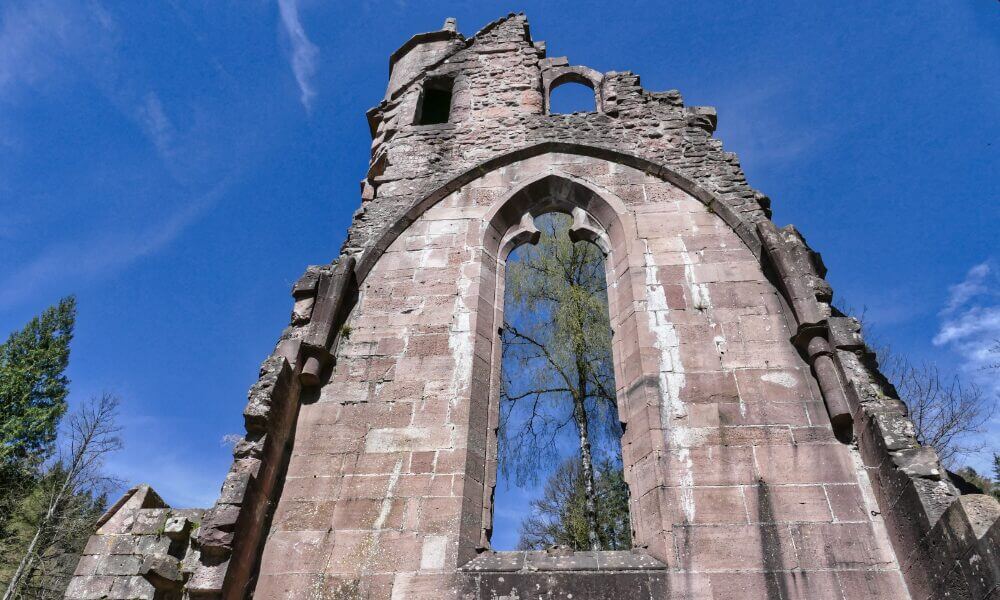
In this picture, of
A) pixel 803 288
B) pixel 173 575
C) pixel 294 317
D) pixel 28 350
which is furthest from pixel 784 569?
pixel 28 350

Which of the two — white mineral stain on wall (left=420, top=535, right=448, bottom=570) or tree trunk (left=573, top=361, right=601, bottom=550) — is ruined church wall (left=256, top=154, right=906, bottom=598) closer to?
white mineral stain on wall (left=420, top=535, right=448, bottom=570)

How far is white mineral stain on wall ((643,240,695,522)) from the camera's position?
198 inches

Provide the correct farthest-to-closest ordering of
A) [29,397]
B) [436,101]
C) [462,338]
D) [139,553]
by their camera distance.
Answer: [29,397]
[436,101]
[462,338]
[139,553]

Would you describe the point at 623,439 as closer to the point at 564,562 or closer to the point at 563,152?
the point at 564,562

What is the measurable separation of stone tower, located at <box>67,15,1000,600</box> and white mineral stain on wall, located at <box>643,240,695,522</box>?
0.02 meters

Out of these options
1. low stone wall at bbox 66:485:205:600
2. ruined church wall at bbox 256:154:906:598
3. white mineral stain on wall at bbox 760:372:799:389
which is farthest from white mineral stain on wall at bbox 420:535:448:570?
white mineral stain on wall at bbox 760:372:799:389

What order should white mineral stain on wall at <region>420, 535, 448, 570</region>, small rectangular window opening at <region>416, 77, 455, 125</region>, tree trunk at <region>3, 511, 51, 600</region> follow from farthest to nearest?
tree trunk at <region>3, 511, 51, 600</region>, small rectangular window opening at <region>416, 77, 455, 125</region>, white mineral stain on wall at <region>420, 535, 448, 570</region>

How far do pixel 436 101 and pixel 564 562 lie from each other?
8.29 metres

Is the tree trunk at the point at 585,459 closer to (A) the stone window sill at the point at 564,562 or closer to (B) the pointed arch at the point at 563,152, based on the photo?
(A) the stone window sill at the point at 564,562

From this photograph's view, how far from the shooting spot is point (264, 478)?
A: 515 centimetres

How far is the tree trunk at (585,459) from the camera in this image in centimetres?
910

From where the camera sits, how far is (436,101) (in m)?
10.8

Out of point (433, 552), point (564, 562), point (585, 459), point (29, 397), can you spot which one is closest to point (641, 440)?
point (564, 562)

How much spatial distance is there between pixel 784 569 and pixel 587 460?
18.4 ft
